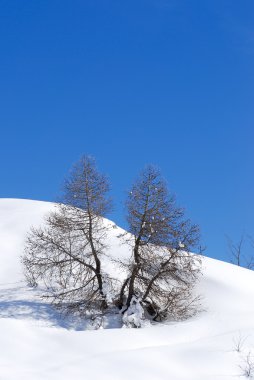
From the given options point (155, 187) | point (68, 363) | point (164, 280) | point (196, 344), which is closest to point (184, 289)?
point (164, 280)

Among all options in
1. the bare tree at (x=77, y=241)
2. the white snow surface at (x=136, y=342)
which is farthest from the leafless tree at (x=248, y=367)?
the bare tree at (x=77, y=241)

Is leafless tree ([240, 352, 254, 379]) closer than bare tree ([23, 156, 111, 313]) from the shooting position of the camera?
Yes

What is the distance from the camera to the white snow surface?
11.7 meters

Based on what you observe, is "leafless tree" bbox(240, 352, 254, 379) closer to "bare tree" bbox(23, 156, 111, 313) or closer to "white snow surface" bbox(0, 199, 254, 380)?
"white snow surface" bbox(0, 199, 254, 380)

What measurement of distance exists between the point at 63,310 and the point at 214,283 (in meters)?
6.73

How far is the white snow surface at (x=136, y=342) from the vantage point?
11.7 m

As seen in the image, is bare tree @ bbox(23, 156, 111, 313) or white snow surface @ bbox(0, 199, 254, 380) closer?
white snow surface @ bbox(0, 199, 254, 380)

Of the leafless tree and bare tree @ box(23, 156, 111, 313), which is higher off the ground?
bare tree @ box(23, 156, 111, 313)

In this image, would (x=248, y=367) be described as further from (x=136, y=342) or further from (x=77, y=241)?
(x=77, y=241)

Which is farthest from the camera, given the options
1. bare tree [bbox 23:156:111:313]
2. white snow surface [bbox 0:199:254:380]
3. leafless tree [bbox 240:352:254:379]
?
bare tree [bbox 23:156:111:313]

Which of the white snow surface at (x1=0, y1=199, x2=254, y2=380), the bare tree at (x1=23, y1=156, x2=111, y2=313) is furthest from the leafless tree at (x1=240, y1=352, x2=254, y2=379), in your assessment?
the bare tree at (x1=23, y1=156, x2=111, y2=313)

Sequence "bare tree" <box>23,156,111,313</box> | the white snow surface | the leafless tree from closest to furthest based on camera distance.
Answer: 1. the white snow surface
2. the leafless tree
3. "bare tree" <box>23,156,111,313</box>

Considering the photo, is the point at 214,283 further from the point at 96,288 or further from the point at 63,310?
the point at 63,310

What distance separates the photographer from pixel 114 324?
19031 millimetres
